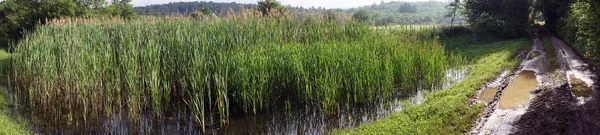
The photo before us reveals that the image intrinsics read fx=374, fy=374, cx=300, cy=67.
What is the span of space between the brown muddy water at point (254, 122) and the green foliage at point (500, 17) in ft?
54.2

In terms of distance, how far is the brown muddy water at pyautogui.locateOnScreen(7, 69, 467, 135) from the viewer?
6.53 meters

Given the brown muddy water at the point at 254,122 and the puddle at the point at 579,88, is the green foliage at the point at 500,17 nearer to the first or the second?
the puddle at the point at 579,88

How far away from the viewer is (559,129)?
5.79m

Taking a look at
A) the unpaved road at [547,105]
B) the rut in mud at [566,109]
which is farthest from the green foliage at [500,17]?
the rut in mud at [566,109]

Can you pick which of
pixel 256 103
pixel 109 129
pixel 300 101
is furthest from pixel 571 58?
pixel 109 129

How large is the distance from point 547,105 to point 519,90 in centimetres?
160

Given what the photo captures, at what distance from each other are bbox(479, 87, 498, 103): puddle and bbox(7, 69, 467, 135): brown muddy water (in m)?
1.73

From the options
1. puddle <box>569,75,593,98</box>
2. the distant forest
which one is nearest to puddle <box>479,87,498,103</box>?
puddle <box>569,75,593,98</box>

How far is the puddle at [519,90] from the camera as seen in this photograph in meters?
7.53

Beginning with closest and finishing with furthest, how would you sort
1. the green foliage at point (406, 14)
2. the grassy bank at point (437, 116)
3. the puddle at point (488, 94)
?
the grassy bank at point (437, 116) → the puddle at point (488, 94) → the green foliage at point (406, 14)

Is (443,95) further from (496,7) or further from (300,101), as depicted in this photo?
(496,7)

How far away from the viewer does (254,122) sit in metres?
6.94

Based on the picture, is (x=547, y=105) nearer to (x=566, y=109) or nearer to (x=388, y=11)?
(x=566, y=109)

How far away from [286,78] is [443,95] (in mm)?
3531
